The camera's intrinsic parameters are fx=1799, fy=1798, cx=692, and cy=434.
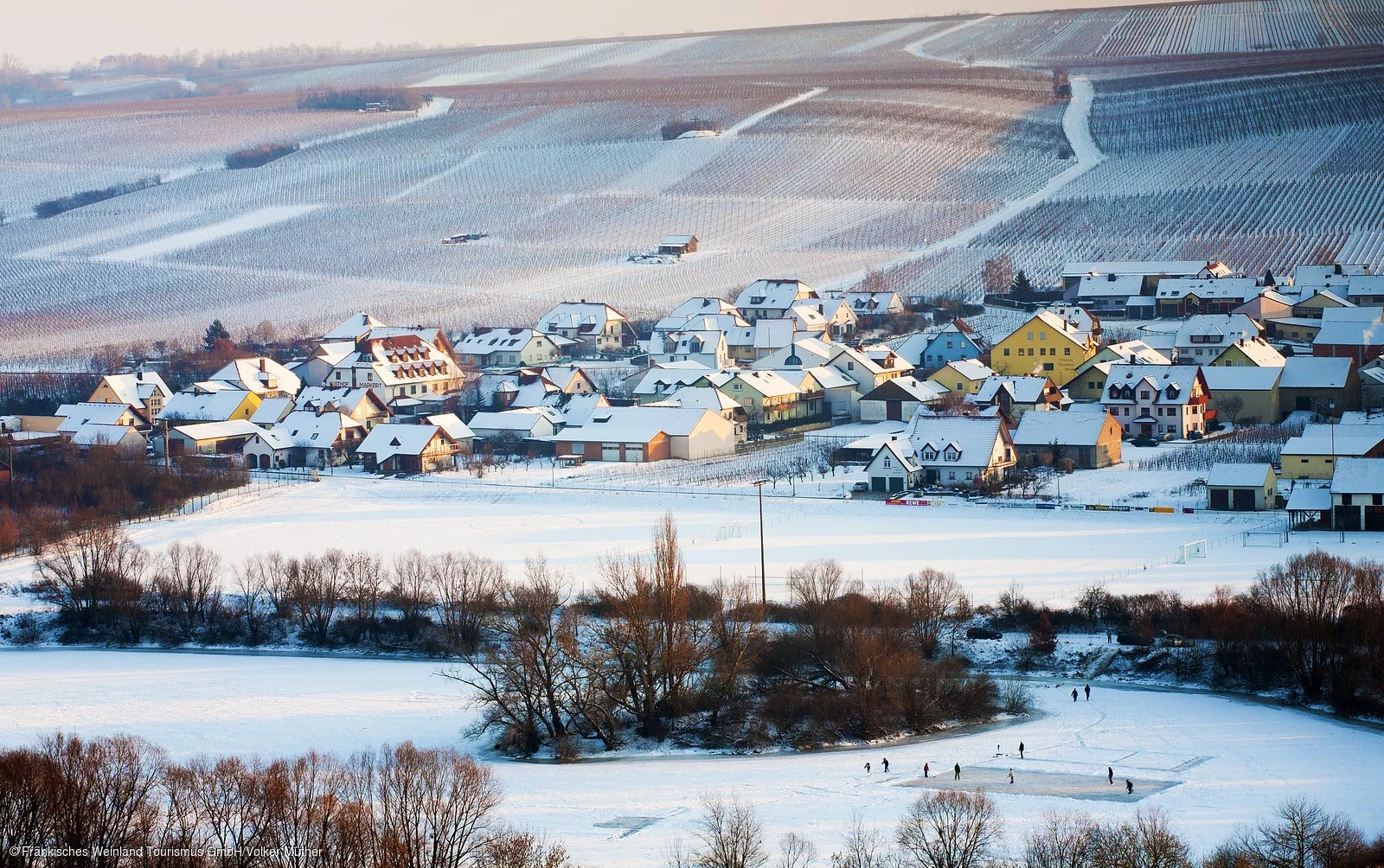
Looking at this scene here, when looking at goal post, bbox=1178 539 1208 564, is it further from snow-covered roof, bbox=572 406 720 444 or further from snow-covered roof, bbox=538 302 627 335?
snow-covered roof, bbox=538 302 627 335

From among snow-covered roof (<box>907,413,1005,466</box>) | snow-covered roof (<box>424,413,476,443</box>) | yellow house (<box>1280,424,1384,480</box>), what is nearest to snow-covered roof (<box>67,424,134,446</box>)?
snow-covered roof (<box>424,413,476,443</box>)

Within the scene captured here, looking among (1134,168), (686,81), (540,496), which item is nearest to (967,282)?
(1134,168)

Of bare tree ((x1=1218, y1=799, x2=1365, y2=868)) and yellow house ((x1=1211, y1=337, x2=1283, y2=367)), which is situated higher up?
yellow house ((x1=1211, y1=337, x2=1283, y2=367))

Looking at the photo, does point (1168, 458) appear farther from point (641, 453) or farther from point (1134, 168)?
point (1134, 168)

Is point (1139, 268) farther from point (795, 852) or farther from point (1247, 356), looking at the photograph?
point (795, 852)

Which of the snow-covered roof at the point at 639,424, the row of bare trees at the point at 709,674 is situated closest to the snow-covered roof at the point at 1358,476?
the row of bare trees at the point at 709,674

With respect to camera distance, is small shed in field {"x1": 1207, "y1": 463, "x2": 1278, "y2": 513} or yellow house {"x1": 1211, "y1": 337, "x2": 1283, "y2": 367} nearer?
small shed in field {"x1": 1207, "y1": 463, "x2": 1278, "y2": 513}

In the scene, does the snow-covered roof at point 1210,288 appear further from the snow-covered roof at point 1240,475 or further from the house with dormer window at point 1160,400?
the snow-covered roof at point 1240,475
